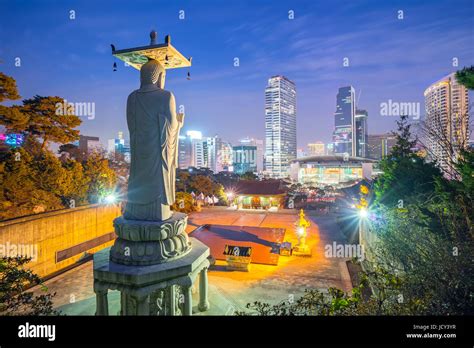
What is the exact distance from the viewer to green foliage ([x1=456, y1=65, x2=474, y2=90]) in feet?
16.8

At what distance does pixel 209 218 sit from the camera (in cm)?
2564

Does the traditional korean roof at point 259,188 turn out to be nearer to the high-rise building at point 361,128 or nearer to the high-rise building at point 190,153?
the high-rise building at point 190,153

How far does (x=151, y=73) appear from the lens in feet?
21.9

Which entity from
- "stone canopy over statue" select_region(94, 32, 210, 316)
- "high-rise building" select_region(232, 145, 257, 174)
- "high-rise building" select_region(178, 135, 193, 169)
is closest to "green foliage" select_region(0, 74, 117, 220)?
"stone canopy over statue" select_region(94, 32, 210, 316)

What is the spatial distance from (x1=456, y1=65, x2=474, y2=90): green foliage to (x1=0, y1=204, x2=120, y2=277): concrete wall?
50.0 feet

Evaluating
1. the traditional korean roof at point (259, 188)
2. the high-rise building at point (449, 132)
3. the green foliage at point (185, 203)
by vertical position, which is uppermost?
the high-rise building at point (449, 132)

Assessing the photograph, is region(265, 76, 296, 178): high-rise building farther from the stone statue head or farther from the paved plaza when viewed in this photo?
the stone statue head

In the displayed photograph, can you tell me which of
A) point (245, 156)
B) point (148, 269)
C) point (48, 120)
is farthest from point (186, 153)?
point (148, 269)

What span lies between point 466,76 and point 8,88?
20.3 meters

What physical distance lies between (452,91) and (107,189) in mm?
21069

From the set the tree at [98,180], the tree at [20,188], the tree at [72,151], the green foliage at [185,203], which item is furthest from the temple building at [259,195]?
the tree at [20,188]

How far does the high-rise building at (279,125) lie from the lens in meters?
156

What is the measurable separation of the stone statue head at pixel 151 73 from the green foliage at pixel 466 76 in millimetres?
7034
